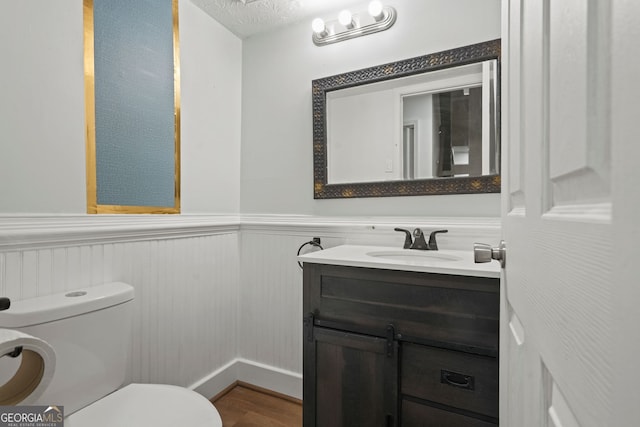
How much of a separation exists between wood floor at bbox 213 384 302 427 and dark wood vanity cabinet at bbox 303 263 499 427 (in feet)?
1.41

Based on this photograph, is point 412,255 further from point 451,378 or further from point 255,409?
point 255,409

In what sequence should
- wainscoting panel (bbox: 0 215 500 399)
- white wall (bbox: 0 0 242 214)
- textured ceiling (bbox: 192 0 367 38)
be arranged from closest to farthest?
white wall (bbox: 0 0 242 214) → wainscoting panel (bbox: 0 215 500 399) → textured ceiling (bbox: 192 0 367 38)

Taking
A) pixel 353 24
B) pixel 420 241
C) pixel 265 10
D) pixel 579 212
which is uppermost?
pixel 265 10

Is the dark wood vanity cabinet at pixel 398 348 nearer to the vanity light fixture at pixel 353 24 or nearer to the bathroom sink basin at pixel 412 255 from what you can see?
the bathroom sink basin at pixel 412 255

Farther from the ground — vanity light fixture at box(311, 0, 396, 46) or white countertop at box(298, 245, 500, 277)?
vanity light fixture at box(311, 0, 396, 46)

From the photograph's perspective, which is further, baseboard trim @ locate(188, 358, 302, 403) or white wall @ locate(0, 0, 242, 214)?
baseboard trim @ locate(188, 358, 302, 403)

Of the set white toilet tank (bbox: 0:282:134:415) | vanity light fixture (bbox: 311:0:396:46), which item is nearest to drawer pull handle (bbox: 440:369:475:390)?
white toilet tank (bbox: 0:282:134:415)

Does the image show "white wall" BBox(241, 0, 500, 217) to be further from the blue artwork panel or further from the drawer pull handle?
the drawer pull handle

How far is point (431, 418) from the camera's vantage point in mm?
1101

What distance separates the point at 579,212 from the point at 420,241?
1219mm

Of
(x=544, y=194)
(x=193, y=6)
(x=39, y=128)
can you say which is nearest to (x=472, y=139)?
(x=544, y=194)

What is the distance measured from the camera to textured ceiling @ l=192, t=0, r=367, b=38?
67.4 inches

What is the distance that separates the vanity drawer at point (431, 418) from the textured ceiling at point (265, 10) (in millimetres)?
1852

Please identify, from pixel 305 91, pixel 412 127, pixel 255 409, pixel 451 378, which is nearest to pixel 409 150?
pixel 412 127
